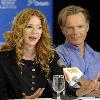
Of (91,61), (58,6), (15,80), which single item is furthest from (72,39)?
(58,6)

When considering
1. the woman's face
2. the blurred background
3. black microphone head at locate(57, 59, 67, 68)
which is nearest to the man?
black microphone head at locate(57, 59, 67, 68)

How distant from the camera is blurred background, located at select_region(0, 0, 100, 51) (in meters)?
5.19

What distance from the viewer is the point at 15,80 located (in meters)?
2.83

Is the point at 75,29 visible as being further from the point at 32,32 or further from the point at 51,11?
the point at 51,11

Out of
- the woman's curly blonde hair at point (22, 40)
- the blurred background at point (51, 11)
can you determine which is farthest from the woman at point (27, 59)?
the blurred background at point (51, 11)

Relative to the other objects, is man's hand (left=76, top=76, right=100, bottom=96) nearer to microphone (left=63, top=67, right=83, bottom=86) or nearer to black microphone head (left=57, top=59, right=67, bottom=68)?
black microphone head (left=57, top=59, right=67, bottom=68)

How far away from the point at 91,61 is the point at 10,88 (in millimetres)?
876

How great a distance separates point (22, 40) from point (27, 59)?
0.53 ft

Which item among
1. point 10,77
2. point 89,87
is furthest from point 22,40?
point 89,87

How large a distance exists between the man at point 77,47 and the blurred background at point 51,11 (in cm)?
181

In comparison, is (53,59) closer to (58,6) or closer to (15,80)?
(15,80)

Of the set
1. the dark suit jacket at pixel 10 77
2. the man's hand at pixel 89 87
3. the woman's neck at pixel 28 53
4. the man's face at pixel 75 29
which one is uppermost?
the man's face at pixel 75 29

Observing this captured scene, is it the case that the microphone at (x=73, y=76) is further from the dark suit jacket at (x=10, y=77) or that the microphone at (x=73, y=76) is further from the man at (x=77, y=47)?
the man at (x=77, y=47)

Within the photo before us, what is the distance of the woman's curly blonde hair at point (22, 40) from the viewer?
9.45 feet
